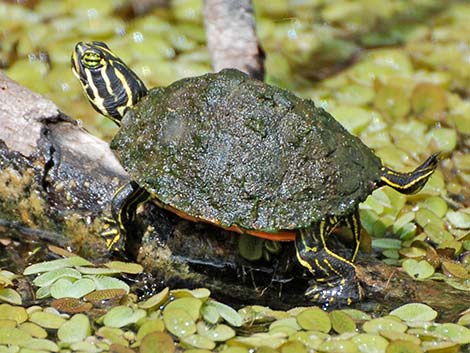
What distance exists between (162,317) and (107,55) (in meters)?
1.58

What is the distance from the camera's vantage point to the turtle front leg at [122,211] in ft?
13.1

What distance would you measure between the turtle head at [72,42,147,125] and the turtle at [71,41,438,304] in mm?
311

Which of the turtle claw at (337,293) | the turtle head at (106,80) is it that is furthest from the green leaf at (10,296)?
the turtle claw at (337,293)

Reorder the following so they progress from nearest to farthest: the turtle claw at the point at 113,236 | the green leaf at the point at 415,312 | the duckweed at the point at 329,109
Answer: the duckweed at the point at 329,109 → the green leaf at the point at 415,312 → the turtle claw at the point at 113,236

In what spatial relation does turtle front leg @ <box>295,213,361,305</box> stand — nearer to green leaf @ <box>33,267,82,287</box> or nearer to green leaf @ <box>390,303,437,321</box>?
green leaf @ <box>390,303,437,321</box>

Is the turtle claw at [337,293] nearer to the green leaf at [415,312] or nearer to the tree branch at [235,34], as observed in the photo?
the green leaf at [415,312]

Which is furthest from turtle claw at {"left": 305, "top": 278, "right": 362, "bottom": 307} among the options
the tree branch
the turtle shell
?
the tree branch

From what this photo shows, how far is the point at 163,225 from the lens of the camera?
415 centimetres

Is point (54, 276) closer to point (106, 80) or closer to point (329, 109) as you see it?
point (106, 80)

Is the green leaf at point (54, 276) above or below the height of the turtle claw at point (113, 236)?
below

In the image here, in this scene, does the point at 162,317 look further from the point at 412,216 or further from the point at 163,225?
the point at 412,216

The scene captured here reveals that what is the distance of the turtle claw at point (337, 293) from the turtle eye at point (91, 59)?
66.3 inches

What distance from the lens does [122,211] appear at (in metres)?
4.02

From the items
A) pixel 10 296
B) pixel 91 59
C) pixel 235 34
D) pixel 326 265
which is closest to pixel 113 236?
pixel 10 296
